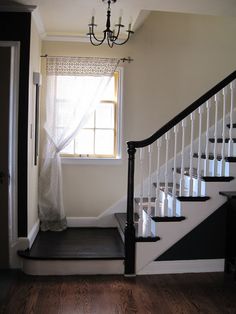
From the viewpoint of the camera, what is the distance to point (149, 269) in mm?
3449

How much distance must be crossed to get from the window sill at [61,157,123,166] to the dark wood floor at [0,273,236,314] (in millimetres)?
1527

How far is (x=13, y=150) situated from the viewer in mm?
3406

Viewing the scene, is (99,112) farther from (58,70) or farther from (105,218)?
(105,218)

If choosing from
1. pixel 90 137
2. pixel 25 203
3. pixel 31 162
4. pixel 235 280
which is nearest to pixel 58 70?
pixel 90 137

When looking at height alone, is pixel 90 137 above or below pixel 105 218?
above

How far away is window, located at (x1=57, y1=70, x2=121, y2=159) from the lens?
4398mm

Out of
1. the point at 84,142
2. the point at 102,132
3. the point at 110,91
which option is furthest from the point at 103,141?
the point at 110,91

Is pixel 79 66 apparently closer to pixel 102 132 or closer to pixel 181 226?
pixel 102 132

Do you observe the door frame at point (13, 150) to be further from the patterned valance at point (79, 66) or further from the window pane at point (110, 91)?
the window pane at point (110, 91)

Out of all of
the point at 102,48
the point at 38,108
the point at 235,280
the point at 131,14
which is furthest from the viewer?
the point at 102,48

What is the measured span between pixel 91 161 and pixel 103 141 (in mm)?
307

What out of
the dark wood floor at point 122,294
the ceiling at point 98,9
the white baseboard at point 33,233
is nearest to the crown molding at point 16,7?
the ceiling at point 98,9

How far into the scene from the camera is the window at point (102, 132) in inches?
173

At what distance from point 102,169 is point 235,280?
204 cm
